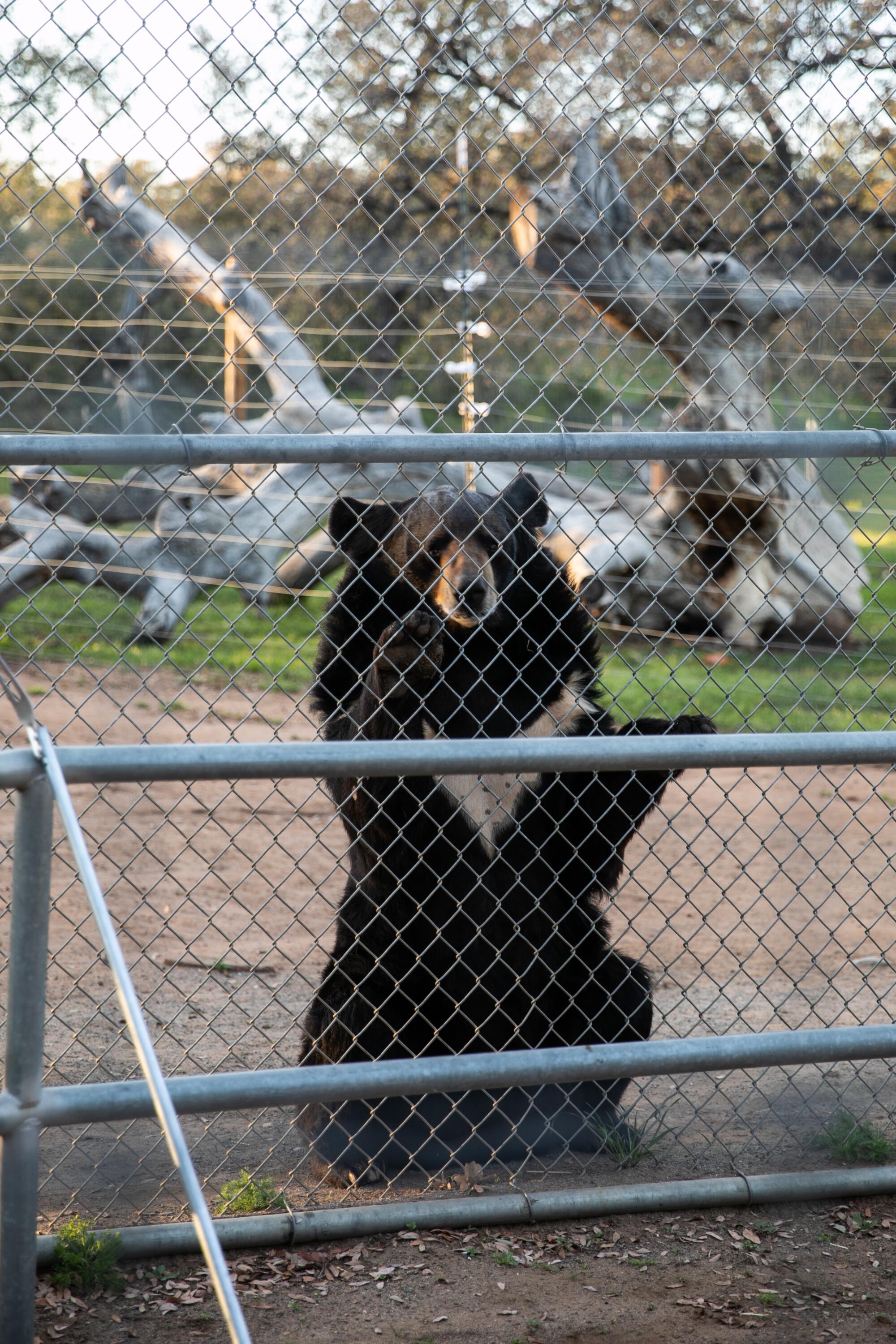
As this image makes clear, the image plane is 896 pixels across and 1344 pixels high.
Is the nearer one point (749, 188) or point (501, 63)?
point (501, 63)

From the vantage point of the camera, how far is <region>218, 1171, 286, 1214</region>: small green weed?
2684mm

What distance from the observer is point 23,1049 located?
1896 millimetres

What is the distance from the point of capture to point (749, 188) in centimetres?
1162

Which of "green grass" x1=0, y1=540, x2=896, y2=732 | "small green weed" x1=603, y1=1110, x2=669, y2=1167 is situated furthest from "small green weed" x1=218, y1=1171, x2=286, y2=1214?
"green grass" x1=0, y1=540, x2=896, y2=732

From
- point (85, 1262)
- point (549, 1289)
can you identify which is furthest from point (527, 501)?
point (85, 1262)

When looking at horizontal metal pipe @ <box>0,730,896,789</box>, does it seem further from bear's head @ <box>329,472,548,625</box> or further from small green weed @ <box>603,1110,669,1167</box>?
small green weed @ <box>603,1110,669,1167</box>

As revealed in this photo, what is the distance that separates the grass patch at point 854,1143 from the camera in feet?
9.85

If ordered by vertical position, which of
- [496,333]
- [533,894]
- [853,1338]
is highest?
[496,333]

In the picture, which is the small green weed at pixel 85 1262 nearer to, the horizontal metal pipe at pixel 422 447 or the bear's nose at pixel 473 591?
the horizontal metal pipe at pixel 422 447

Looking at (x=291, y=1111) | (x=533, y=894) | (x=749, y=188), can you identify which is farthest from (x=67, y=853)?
(x=749, y=188)

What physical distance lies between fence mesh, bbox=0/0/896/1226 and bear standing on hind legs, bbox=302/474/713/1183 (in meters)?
0.03

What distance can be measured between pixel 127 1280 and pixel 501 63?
10992 millimetres

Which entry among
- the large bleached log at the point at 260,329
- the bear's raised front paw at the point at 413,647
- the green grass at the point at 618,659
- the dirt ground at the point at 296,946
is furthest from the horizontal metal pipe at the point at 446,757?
the large bleached log at the point at 260,329

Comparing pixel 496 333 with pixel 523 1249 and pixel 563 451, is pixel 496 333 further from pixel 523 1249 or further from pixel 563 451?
→ pixel 523 1249
